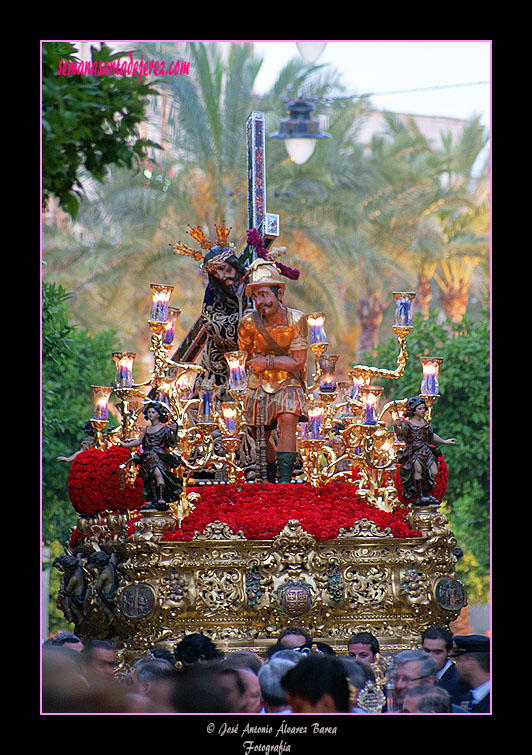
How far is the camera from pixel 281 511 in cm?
1189

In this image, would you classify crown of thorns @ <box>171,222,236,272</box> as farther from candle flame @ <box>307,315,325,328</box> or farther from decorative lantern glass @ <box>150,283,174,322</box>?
candle flame @ <box>307,315,325,328</box>

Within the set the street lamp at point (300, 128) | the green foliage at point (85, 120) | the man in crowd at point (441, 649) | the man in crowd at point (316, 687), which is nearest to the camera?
the green foliage at point (85, 120)

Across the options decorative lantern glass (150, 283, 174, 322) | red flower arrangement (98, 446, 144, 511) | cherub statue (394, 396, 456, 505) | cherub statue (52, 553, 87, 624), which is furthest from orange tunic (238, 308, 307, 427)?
cherub statue (52, 553, 87, 624)

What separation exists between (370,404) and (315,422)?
0.68 meters

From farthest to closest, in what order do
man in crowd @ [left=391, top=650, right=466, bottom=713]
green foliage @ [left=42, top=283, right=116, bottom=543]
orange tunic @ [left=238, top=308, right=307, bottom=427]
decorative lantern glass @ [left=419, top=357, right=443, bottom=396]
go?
green foliage @ [left=42, top=283, right=116, bottom=543] → orange tunic @ [left=238, top=308, right=307, bottom=427] → decorative lantern glass @ [left=419, top=357, right=443, bottom=396] → man in crowd @ [left=391, top=650, right=466, bottom=713]

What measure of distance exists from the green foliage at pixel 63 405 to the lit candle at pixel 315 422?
23.6 feet

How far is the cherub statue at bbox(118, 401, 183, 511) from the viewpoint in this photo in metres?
11.4

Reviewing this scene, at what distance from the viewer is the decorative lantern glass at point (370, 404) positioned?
1240 cm

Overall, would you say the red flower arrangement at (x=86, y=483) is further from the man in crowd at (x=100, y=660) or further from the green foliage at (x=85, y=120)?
the green foliage at (x=85, y=120)

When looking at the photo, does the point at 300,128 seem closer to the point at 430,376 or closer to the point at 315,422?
the point at 315,422

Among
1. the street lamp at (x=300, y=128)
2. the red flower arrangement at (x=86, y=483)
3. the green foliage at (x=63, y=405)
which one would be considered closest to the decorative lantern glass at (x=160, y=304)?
the red flower arrangement at (x=86, y=483)

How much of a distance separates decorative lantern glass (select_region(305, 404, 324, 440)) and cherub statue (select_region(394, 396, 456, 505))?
1.11 metres

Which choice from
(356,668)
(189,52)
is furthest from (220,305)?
(189,52)

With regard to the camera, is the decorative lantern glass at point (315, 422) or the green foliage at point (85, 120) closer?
the green foliage at point (85, 120)
